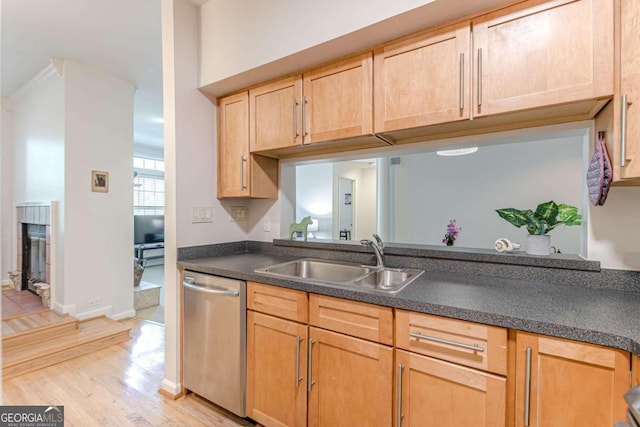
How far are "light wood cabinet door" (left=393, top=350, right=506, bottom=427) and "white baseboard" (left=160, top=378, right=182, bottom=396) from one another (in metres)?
1.58

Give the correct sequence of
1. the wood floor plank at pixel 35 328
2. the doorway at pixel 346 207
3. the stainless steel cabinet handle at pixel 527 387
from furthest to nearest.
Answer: the doorway at pixel 346 207
the wood floor plank at pixel 35 328
the stainless steel cabinet handle at pixel 527 387

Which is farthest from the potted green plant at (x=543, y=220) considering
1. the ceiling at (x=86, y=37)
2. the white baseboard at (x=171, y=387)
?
the ceiling at (x=86, y=37)

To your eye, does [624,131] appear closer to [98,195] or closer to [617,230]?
[617,230]

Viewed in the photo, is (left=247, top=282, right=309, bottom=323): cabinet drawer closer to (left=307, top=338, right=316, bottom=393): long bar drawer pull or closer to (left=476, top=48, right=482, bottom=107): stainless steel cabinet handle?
(left=307, top=338, right=316, bottom=393): long bar drawer pull

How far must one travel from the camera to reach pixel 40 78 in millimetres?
3602

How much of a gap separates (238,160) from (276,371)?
4.83ft

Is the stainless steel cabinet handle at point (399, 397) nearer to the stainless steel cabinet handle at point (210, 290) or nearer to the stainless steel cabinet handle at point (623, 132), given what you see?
the stainless steel cabinet handle at point (210, 290)

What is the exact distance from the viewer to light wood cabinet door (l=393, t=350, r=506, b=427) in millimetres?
1158

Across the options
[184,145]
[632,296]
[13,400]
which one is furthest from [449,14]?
[13,400]

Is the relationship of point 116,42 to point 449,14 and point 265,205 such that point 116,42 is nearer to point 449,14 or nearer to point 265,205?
point 265,205

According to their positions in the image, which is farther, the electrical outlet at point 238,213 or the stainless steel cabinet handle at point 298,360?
the electrical outlet at point 238,213

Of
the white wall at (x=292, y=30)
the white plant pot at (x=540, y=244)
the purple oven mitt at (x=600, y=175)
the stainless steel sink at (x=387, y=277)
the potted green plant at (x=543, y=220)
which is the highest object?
the white wall at (x=292, y=30)

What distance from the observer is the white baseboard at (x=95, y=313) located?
10.7ft

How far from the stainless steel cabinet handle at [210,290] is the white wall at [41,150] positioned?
2132mm
